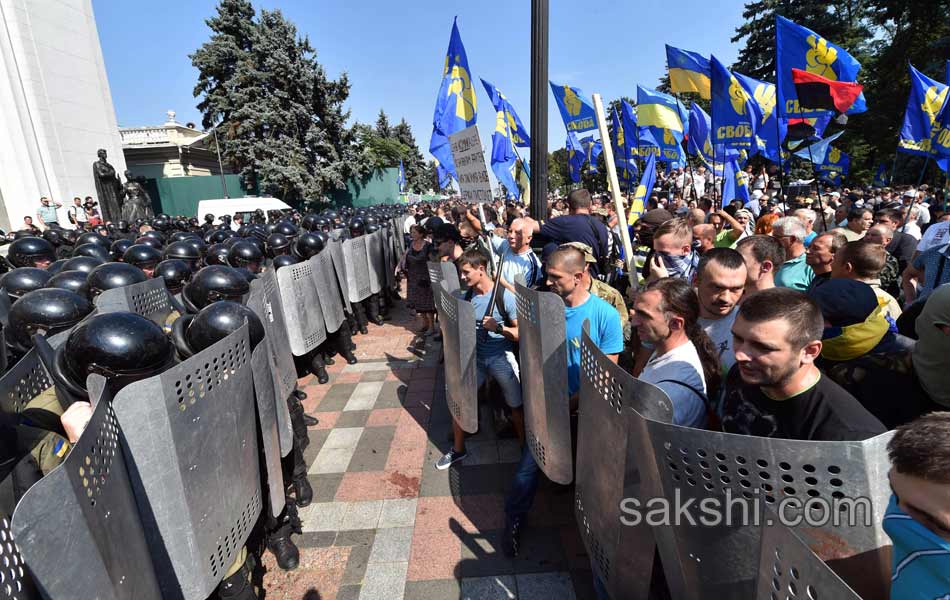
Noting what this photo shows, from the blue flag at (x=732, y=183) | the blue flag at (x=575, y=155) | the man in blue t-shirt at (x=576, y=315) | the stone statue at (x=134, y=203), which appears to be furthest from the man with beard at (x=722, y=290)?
the stone statue at (x=134, y=203)

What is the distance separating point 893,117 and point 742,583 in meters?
36.4

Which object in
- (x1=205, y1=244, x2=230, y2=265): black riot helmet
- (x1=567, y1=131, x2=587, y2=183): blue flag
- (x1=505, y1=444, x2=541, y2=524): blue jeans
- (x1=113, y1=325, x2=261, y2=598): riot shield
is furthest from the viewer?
(x1=567, y1=131, x2=587, y2=183): blue flag

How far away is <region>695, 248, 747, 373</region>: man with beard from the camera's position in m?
2.57

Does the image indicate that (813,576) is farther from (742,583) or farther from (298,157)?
(298,157)

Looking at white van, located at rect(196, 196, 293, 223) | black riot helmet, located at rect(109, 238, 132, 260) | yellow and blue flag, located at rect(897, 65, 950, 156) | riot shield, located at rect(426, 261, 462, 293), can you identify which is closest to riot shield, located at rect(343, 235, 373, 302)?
riot shield, located at rect(426, 261, 462, 293)

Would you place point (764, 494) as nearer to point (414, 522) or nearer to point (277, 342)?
point (414, 522)

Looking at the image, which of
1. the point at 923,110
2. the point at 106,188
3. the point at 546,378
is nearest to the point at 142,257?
the point at 546,378

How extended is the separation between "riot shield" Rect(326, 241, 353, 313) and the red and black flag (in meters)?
6.95

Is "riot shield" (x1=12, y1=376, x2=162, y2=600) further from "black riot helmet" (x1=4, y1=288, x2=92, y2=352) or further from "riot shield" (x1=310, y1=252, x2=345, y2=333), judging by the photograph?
"riot shield" (x1=310, y1=252, x2=345, y2=333)

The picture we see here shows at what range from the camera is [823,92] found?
6.13m

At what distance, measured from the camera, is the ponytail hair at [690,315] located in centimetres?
211

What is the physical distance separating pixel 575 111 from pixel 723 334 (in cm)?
982

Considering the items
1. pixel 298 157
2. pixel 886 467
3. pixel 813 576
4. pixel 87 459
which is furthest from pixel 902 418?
pixel 298 157

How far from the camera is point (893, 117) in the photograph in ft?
86.6
